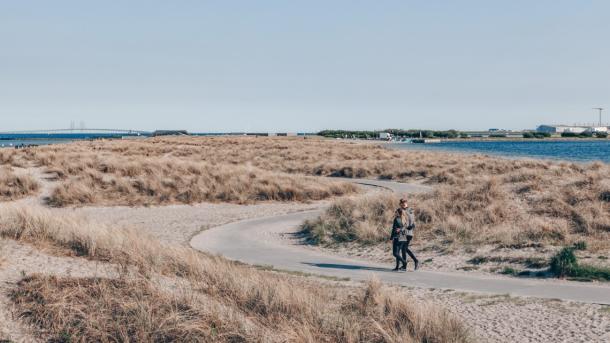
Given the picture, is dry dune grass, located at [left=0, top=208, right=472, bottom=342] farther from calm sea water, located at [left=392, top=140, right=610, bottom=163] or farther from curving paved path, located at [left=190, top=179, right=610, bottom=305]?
calm sea water, located at [left=392, top=140, right=610, bottom=163]

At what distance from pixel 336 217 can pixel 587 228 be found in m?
8.99

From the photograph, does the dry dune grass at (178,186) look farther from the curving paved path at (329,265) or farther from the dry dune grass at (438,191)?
the curving paved path at (329,265)

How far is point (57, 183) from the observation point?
110ft

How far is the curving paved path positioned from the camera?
13.0 metres

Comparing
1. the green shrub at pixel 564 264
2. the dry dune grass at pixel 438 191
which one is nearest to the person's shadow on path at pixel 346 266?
the dry dune grass at pixel 438 191

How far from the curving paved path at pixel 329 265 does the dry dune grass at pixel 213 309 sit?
207 cm

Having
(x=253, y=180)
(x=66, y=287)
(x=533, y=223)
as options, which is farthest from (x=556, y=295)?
(x=253, y=180)

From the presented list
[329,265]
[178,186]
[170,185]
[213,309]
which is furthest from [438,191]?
[213,309]

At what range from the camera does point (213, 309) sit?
9.98 meters

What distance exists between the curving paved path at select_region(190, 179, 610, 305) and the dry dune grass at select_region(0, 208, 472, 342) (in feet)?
6.78

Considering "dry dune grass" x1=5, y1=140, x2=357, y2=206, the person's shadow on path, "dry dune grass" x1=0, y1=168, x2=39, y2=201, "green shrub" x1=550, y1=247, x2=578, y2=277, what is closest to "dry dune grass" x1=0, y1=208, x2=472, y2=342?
the person's shadow on path

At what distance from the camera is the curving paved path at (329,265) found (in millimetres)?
12961

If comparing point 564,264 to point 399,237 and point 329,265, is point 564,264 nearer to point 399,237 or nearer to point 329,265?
point 399,237

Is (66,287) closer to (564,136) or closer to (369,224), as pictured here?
(369,224)
